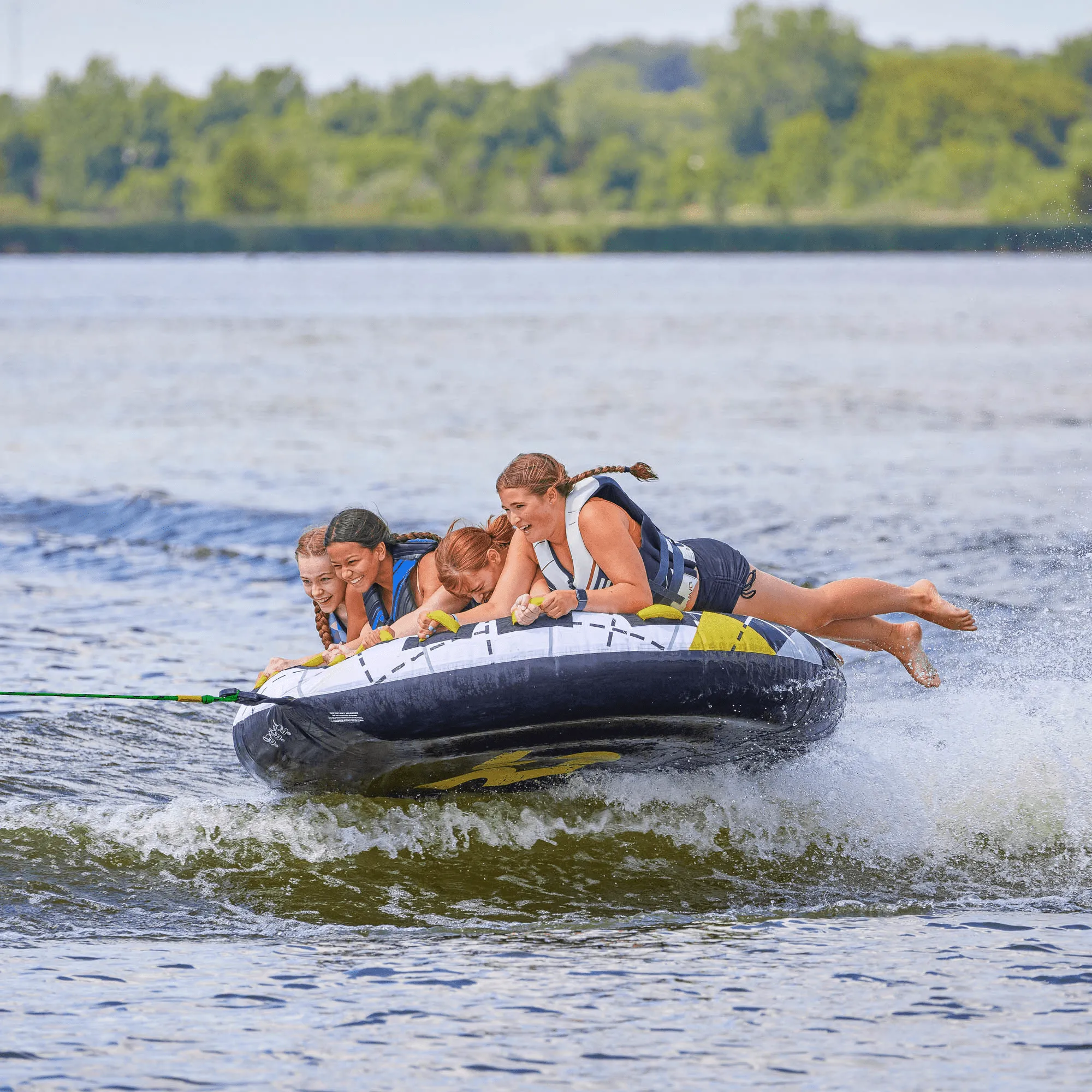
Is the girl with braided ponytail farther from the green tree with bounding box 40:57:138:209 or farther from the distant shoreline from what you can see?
the green tree with bounding box 40:57:138:209

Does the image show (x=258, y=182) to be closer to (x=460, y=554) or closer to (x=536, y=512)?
(x=460, y=554)

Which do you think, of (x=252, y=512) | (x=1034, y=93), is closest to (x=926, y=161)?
(x=1034, y=93)

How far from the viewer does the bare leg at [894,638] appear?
759 centimetres

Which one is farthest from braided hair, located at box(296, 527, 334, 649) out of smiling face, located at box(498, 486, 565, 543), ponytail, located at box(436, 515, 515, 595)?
smiling face, located at box(498, 486, 565, 543)

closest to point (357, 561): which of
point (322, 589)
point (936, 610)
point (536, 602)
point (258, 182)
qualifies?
point (322, 589)

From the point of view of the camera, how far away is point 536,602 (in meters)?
6.38

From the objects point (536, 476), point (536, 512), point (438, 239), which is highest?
point (438, 239)

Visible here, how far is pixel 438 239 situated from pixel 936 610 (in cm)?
11423

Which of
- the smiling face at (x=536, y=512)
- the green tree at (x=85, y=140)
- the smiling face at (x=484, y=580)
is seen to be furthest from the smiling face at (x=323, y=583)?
the green tree at (x=85, y=140)

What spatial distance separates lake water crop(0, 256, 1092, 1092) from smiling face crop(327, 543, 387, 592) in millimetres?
1017

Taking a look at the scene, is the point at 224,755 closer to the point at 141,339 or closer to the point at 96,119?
the point at 141,339

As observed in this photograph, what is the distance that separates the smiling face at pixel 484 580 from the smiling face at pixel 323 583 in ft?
1.62

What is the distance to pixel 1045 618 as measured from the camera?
10812 millimetres

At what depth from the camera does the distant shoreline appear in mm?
115938
